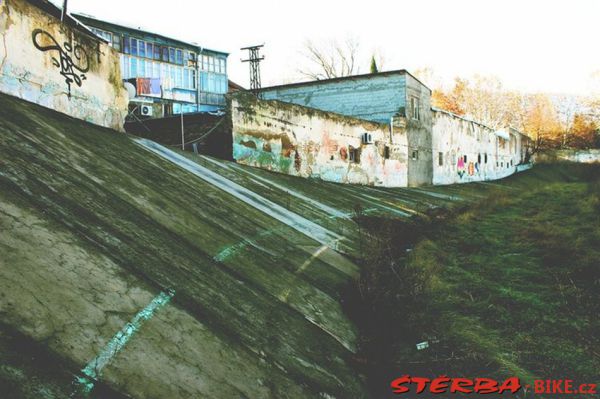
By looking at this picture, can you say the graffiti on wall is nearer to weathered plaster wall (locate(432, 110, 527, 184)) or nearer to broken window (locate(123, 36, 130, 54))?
broken window (locate(123, 36, 130, 54))

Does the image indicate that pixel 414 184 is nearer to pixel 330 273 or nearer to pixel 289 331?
pixel 330 273

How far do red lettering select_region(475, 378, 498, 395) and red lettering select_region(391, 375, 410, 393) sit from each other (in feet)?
1.84

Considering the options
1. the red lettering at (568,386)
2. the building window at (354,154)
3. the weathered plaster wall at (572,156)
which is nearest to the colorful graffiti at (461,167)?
the building window at (354,154)

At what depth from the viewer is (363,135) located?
16.8 meters

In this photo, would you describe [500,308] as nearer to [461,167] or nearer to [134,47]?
[134,47]

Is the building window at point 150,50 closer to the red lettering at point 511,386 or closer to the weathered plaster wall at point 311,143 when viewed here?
the weathered plaster wall at point 311,143

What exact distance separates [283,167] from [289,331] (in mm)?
9363

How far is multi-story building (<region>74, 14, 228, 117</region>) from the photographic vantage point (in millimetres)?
19531

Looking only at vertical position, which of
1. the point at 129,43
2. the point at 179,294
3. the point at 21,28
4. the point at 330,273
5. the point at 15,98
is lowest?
the point at 330,273

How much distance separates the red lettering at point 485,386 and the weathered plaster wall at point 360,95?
17789 mm

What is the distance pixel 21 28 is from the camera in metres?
5.71

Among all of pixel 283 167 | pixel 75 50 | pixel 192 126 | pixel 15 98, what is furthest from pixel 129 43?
pixel 15 98

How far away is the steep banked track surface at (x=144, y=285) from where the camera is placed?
2.20m

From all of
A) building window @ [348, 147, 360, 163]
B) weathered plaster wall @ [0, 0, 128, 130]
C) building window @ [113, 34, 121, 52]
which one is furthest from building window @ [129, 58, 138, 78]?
weathered plaster wall @ [0, 0, 128, 130]
